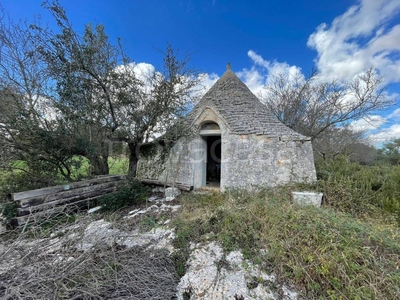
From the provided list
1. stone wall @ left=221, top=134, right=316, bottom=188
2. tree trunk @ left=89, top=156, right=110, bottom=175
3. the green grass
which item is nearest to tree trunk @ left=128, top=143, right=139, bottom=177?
tree trunk @ left=89, top=156, right=110, bottom=175

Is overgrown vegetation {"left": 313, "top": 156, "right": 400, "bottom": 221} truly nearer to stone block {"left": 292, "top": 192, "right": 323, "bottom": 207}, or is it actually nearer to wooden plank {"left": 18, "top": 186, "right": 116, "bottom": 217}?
stone block {"left": 292, "top": 192, "right": 323, "bottom": 207}

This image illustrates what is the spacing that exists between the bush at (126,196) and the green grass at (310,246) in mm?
2993

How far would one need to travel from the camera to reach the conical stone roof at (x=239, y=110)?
7.01 meters

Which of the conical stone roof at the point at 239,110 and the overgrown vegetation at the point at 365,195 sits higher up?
the conical stone roof at the point at 239,110

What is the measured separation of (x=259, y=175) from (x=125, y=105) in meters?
5.88

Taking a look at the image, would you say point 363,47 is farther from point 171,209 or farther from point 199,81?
point 171,209

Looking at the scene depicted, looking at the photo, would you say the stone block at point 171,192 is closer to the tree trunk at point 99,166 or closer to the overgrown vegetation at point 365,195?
the tree trunk at point 99,166

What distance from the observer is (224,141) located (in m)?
7.25

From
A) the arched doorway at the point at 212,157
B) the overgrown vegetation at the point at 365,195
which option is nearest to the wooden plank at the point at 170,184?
the arched doorway at the point at 212,157

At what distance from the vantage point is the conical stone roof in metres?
7.01

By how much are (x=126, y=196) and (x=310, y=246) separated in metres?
5.96

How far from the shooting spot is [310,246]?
3.12 meters

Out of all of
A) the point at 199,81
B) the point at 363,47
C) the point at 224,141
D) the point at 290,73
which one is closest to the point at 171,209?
the point at 224,141

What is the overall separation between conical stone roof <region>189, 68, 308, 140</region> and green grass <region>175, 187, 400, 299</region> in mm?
3309
